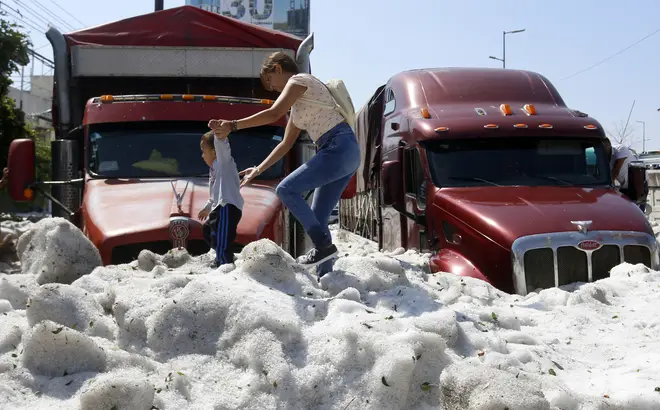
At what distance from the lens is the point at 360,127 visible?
41.8ft

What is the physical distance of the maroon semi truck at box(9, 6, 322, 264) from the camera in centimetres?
619

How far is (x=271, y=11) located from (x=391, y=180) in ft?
135

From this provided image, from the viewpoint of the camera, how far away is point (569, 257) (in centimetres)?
674

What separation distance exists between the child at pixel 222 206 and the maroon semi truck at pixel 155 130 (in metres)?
0.45

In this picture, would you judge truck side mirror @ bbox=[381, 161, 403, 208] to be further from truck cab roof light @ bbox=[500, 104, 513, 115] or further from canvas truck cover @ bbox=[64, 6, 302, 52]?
canvas truck cover @ bbox=[64, 6, 302, 52]

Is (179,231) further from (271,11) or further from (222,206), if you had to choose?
(271,11)

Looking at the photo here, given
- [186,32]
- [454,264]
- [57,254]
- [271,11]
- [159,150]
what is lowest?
[454,264]

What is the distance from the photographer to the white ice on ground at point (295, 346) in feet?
11.3

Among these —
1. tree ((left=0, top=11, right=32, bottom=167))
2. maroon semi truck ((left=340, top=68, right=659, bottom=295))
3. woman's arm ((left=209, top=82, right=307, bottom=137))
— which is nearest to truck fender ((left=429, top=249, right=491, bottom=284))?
maroon semi truck ((left=340, top=68, right=659, bottom=295))

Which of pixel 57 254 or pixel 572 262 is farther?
pixel 572 262

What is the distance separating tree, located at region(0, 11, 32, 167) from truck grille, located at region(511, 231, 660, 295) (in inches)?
802

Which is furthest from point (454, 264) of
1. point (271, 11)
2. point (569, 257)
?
point (271, 11)

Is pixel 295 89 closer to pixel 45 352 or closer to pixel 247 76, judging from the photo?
pixel 45 352

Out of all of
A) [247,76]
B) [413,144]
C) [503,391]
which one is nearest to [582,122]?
[413,144]
